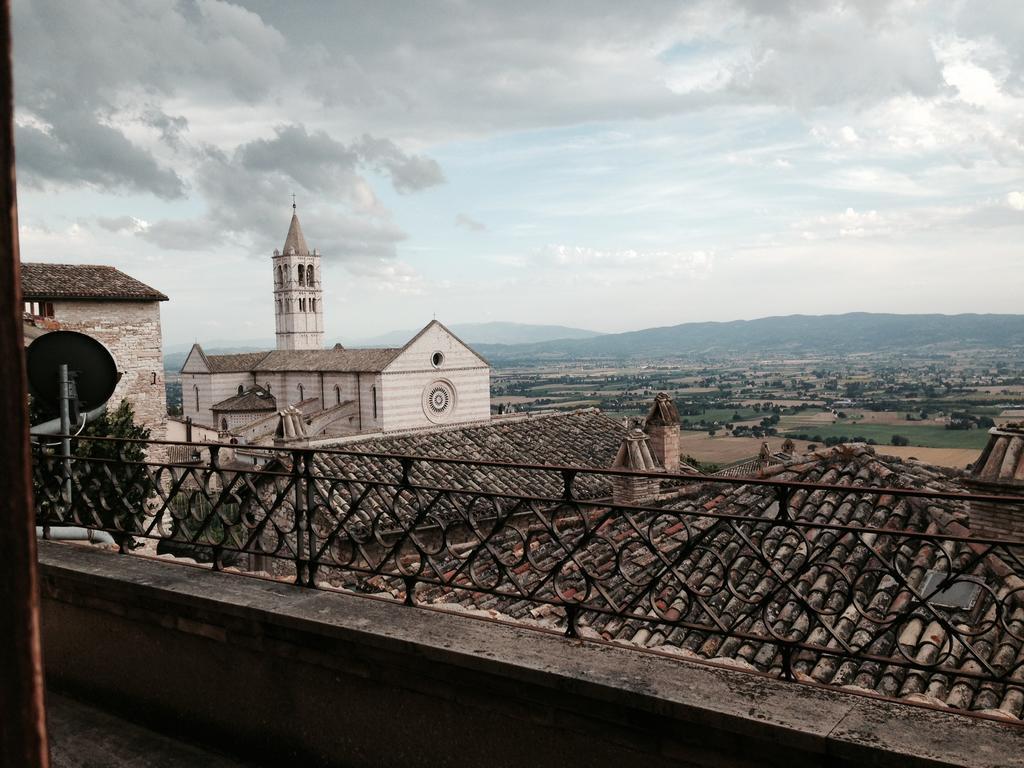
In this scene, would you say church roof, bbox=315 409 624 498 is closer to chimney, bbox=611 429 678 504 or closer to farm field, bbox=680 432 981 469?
chimney, bbox=611 429 678 504

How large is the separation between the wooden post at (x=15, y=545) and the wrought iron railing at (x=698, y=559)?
2.72m

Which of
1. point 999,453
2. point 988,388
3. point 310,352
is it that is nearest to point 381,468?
point 999,453

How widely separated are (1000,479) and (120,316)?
3268 centimetres

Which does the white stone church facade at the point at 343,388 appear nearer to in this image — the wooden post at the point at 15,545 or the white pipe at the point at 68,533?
the white pipe at the point at 68,533

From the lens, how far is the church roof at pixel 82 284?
96.2 ft

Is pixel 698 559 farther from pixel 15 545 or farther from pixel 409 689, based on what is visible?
pixel 15 545

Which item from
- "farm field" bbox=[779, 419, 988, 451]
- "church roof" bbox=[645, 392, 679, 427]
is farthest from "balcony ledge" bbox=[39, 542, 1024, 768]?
"farm field" bbox=[779, 419, 988, 451]

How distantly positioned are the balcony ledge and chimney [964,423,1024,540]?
4.71 metres

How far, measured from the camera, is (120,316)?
31812 millimetres

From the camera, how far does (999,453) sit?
7035 mm

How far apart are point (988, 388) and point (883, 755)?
68521 millimetres

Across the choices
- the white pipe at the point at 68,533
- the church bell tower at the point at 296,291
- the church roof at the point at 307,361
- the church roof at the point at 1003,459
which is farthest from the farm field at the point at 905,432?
the church bell tower at the point at 296,291

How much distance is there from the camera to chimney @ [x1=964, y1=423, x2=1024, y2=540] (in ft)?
21.7

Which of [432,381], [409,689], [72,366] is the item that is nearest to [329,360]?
[432,381]
